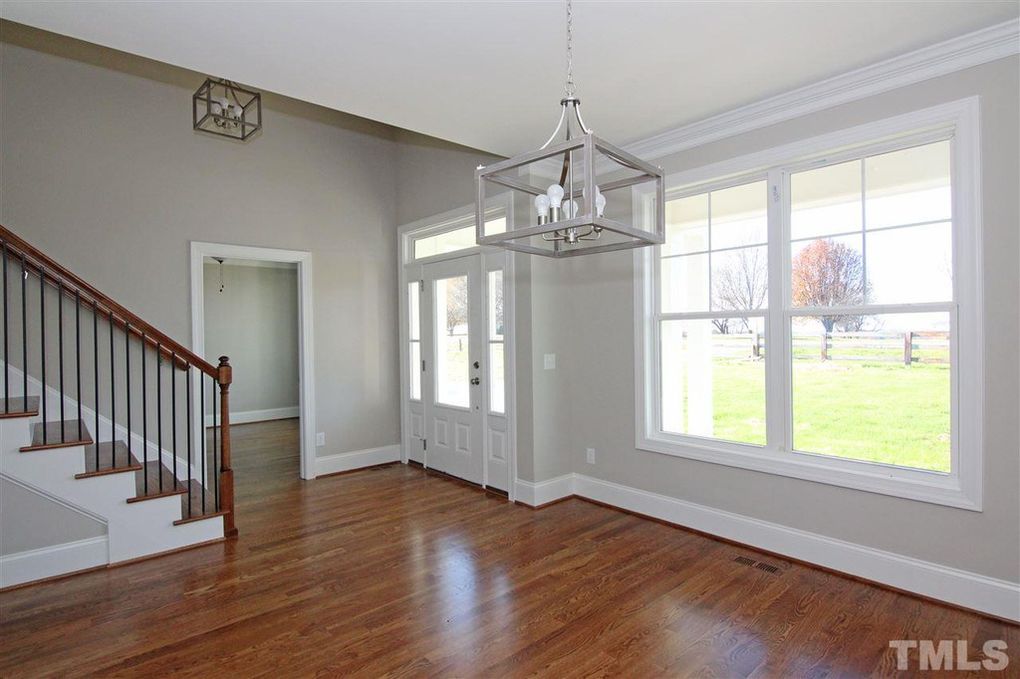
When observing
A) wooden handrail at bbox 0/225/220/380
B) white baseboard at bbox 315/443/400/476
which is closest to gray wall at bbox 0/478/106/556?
wooden handrail at bbox 0/225/220/380

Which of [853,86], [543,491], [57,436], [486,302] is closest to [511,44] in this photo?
[853,86]

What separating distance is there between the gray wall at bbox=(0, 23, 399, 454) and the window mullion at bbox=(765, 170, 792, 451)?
3.72 metres

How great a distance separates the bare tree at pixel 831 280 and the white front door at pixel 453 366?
246cm

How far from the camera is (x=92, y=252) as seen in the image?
4035mm

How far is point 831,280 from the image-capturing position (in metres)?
3.16

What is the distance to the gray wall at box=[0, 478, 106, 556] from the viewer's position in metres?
2.96

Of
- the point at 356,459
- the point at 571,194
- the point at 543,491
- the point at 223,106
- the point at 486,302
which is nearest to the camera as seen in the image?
the point at 571,194

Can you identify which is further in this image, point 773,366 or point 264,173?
point 264,173

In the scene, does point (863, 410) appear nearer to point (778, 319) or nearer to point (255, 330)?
point (778, 319)

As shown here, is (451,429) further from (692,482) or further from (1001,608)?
(1001,608)

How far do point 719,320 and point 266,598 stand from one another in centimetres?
319

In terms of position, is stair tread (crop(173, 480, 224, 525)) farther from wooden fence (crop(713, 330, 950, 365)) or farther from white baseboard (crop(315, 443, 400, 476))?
wooden fence (crop(713, 330, 950, 365))

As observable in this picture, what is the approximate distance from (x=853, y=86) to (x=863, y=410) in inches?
70.9

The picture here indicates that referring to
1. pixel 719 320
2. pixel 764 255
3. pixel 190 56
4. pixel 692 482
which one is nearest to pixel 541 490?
pixel 692 482
